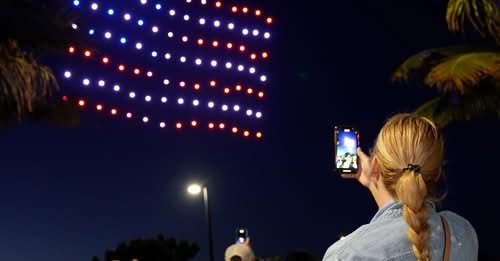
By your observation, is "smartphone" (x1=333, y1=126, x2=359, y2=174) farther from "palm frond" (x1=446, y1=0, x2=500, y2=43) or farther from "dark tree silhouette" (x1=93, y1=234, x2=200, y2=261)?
"dark tree silhouette" (x1=93, y1=234, x2=200, y2=261)

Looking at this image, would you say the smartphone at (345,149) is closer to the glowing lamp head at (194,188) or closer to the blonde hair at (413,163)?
the blonde hair at (413,163)

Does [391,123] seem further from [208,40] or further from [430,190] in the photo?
[208,40]

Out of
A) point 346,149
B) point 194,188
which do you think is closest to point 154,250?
point 194,188

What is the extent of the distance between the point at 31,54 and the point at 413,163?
11555 millimetres

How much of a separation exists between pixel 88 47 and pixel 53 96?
4.30 feet

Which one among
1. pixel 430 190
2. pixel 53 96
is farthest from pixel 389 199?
pixel 53 96

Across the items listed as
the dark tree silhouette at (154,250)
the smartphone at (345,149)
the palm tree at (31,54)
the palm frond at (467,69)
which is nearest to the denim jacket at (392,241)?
the smartphone at (345,149)

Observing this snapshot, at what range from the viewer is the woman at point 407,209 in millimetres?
2084

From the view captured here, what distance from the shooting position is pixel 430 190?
216cm

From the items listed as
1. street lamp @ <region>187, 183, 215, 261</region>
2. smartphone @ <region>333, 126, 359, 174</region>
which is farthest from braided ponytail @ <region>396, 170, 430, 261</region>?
street lamp @ <region>187, 183, 215, 261</region>

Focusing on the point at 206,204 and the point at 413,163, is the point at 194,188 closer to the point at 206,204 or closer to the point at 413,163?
the point at 206,204

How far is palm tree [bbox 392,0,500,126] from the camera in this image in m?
13.2

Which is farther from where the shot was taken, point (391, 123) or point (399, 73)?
point (399, 73)

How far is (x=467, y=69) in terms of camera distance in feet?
45.5
